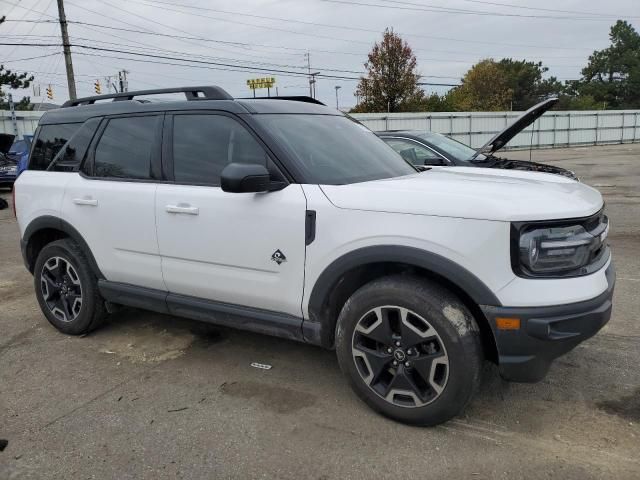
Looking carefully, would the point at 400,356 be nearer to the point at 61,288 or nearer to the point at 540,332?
the point at 540,332

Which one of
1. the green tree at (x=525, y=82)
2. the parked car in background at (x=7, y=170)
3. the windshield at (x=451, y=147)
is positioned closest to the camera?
the windshield at (x=451, y=147)

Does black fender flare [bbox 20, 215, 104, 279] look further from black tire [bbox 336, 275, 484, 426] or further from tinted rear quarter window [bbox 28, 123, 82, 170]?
black tire [bbox 336, 275, 484, 426]

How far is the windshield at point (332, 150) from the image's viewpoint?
3.37 m

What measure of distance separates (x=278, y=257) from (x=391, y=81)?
39.8m

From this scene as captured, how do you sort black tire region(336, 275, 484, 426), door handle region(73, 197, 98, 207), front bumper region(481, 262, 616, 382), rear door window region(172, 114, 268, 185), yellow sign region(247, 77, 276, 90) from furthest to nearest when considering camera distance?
yellow sign region(247, 77, 276, 90) < door handle region(73, 197, 98, 207) < rear door window region(172, 114, 268, 185) < black tire region(336, 275, 484, 426) < front bumper region(481, 262, 616, 382)

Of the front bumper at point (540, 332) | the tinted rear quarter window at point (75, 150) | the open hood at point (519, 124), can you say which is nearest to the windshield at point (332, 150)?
the front bumper at point (540, 332)

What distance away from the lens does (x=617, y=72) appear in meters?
83.6

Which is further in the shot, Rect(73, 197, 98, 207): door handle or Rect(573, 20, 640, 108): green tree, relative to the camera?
Rect(573, 20, 640, 108): green tree

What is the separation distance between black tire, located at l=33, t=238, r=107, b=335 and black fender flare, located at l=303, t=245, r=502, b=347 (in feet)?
6.62

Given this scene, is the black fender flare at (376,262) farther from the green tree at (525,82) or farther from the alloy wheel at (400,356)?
the green tree at (525,82)

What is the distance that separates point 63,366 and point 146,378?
720 millimetres

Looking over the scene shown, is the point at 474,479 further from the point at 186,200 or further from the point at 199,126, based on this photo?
the point at 199,126


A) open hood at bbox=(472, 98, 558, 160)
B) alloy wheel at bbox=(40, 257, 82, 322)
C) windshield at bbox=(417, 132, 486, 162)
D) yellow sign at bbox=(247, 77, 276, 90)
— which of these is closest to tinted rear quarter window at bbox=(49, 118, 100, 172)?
alloy wheel at bbox=(40, 257, 82, 322)

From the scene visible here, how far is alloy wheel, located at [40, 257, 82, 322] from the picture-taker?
443 cm
